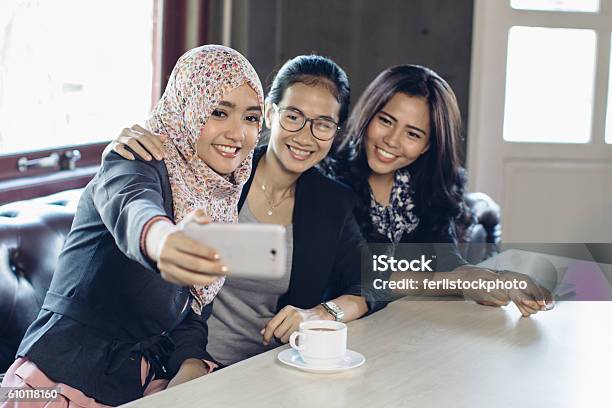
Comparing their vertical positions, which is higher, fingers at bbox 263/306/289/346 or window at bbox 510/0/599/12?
window at bbox 510/0/599/12

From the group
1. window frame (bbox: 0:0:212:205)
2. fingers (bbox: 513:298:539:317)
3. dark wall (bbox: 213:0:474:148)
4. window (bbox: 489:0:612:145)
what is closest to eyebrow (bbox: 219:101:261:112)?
fingers (bbox: 513:298:539:317)

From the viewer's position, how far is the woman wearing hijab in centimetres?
170

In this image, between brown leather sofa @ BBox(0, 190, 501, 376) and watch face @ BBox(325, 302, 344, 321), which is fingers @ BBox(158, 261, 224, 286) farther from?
brown leather sofa @ BBox(0, 190, 501, 376)

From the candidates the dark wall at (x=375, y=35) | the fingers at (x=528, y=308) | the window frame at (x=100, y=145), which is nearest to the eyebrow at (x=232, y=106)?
the fingers at (x=528, y=308)

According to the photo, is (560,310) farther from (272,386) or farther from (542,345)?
(272,386)

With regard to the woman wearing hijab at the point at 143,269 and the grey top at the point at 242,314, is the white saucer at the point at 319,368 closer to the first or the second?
the woman wearing hijab at the point at 143,269

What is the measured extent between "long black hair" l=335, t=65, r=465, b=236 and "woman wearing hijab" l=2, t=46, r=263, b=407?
0.58 m

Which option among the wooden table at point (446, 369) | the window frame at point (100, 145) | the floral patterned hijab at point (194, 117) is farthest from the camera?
the window frame at point (100, 145)

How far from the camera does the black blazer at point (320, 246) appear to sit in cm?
226

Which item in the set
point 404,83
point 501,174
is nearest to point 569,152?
point 501,174

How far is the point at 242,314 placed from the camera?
2244 millimetres

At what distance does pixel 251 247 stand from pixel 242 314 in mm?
1065

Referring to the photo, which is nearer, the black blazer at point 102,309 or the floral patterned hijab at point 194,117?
the black blazer at point 102,309

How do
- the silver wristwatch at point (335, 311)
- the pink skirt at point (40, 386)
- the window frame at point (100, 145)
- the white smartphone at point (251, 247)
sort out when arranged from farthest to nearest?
A: the window frame at point (100, 145) < the silver wristwatch at point (335, 311) < the pink skirt at point (40, 386) < the white smartphone at point (251, 247)
